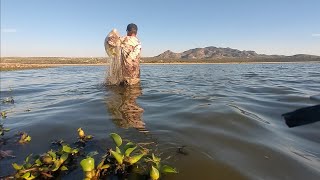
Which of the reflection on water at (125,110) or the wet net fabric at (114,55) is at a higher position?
the wet net fabric at (114,55)

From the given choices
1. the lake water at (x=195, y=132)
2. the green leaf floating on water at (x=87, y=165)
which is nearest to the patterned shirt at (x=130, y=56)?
the lake water at (x=195, y=132)

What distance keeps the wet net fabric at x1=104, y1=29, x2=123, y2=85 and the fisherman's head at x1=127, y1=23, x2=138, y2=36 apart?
0.55 m

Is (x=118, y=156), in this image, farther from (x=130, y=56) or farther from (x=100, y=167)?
(x=130, y=56)

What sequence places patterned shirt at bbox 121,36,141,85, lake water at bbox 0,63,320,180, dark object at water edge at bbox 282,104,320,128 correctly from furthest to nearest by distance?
patterned shirt at bbox 121,36,141,85
lake water at bbox 0,63,320,180
dark object at water edge at bbox 282,104,320,128

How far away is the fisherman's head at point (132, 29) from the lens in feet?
34.7

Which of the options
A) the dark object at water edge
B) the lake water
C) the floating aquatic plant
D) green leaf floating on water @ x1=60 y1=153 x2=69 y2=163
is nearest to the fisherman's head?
the lake water

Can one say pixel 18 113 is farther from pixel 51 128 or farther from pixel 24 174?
pixel 24 174

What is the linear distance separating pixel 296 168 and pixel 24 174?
2824 millimetres

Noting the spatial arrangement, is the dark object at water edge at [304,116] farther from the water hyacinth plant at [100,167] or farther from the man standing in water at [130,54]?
the man standing in water at [130,54]

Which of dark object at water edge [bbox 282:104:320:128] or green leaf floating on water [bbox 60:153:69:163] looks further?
green leaf floating on water [bbox 60:153:69:163]

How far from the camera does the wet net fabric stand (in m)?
10.2

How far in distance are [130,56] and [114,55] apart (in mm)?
584

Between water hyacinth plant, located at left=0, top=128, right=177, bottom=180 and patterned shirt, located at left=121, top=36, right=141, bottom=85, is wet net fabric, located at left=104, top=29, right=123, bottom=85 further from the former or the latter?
water hyacinth plant, located at left=0, top=128, right=177, bottom=180

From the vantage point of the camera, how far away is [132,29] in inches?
420
